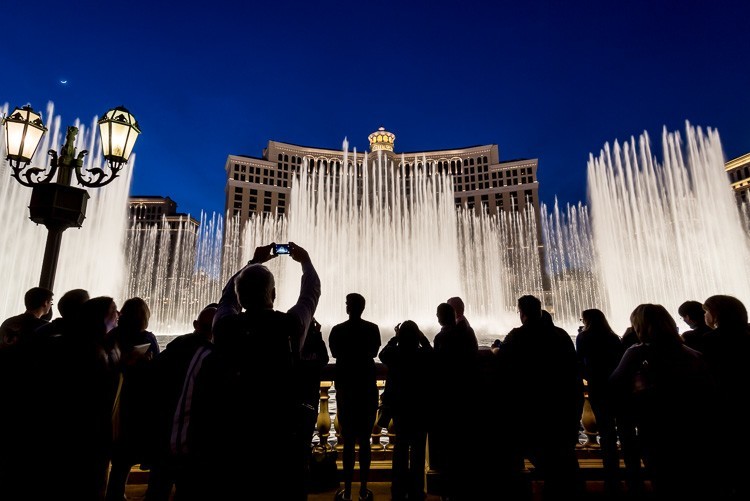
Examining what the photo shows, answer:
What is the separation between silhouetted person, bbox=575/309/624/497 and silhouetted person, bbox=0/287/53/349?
4.91m

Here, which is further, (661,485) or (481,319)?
(481,319)

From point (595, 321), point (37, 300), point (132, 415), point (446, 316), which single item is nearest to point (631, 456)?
point (595, 321)

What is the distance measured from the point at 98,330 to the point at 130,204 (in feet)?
274

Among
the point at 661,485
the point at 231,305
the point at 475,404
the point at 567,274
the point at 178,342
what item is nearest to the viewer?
the point at 231,305

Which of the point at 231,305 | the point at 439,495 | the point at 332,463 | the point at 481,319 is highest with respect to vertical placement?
the point at 481,319

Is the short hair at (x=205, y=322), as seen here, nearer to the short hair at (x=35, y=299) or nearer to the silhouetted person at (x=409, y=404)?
the silhouetted person at (x=409, y=404)

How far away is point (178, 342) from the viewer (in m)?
2.82

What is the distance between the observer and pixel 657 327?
8.82 ft

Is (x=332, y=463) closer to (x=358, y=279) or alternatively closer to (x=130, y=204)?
(x=358, y=279)

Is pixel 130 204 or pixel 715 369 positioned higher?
pixel 130 204

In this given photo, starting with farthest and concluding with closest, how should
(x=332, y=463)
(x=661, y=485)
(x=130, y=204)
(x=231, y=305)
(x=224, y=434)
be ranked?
(x=130, y=204)
(x=332, y=463)
(x=661, y=485)
(x=231, y=305)
(x=224, y=434)

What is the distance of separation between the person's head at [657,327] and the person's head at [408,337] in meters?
1.80

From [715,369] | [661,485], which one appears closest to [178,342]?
[661,485]

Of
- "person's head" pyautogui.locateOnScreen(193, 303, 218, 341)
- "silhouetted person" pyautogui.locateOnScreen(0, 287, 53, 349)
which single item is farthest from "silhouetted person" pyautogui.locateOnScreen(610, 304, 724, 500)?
"silhouetted person" pyautogui.locateOnScreen(0, 287, 53, 349)
